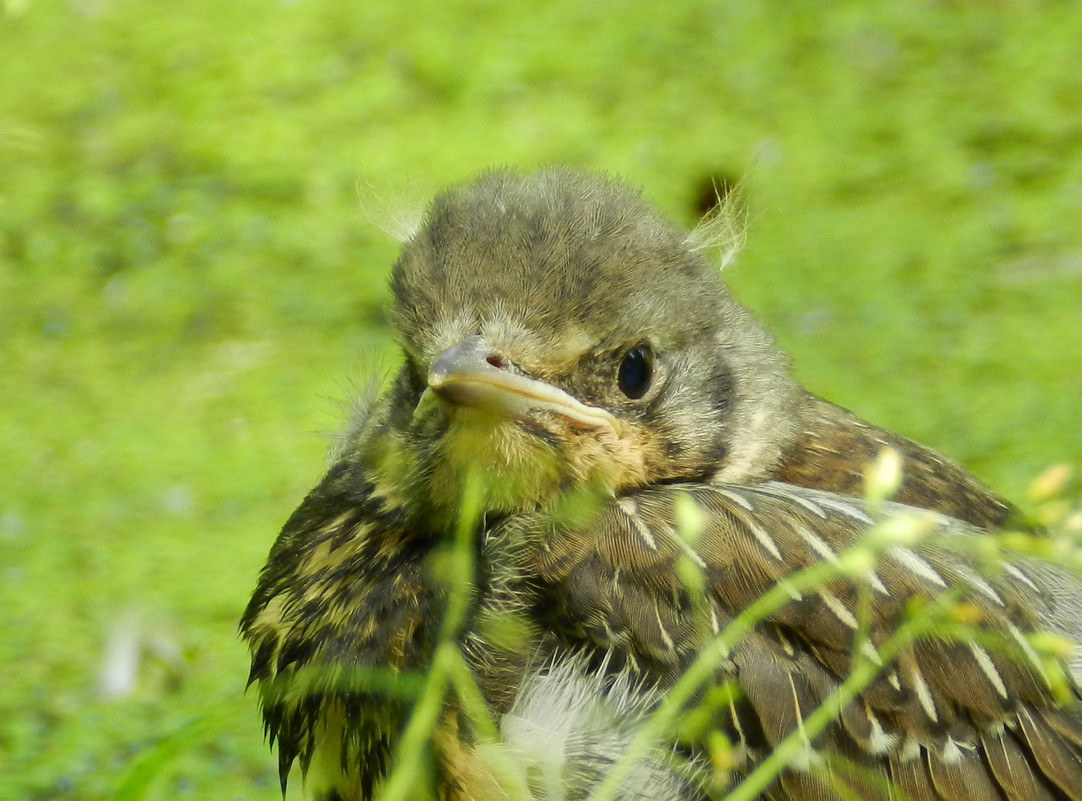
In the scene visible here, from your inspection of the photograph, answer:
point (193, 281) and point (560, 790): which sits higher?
point (560, 790)

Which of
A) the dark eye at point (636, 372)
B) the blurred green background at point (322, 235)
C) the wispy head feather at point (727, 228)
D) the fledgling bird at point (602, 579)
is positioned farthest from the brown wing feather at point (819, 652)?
the blurred green background at point (322, 235)

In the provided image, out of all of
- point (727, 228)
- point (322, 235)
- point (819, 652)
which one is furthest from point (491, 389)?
point (322, 235)

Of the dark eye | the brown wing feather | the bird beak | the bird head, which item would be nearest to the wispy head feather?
the bird head

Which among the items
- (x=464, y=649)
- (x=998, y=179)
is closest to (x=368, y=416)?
(x=464, y=649)

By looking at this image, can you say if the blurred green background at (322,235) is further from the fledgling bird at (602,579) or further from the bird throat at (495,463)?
the bird throat at (495,463)

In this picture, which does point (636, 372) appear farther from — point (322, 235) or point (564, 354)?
point (322, 235)

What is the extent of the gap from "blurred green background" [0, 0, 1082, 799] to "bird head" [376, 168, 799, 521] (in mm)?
812

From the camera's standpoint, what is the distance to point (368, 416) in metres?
2.93

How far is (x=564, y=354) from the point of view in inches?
94.2

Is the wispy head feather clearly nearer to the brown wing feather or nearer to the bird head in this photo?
the bird head

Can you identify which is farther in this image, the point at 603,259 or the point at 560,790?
the point at 603,259

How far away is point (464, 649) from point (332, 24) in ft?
14.0

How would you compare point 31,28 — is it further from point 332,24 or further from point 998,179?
point 998,179

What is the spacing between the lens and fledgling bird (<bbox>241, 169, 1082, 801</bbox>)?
7.21ft
